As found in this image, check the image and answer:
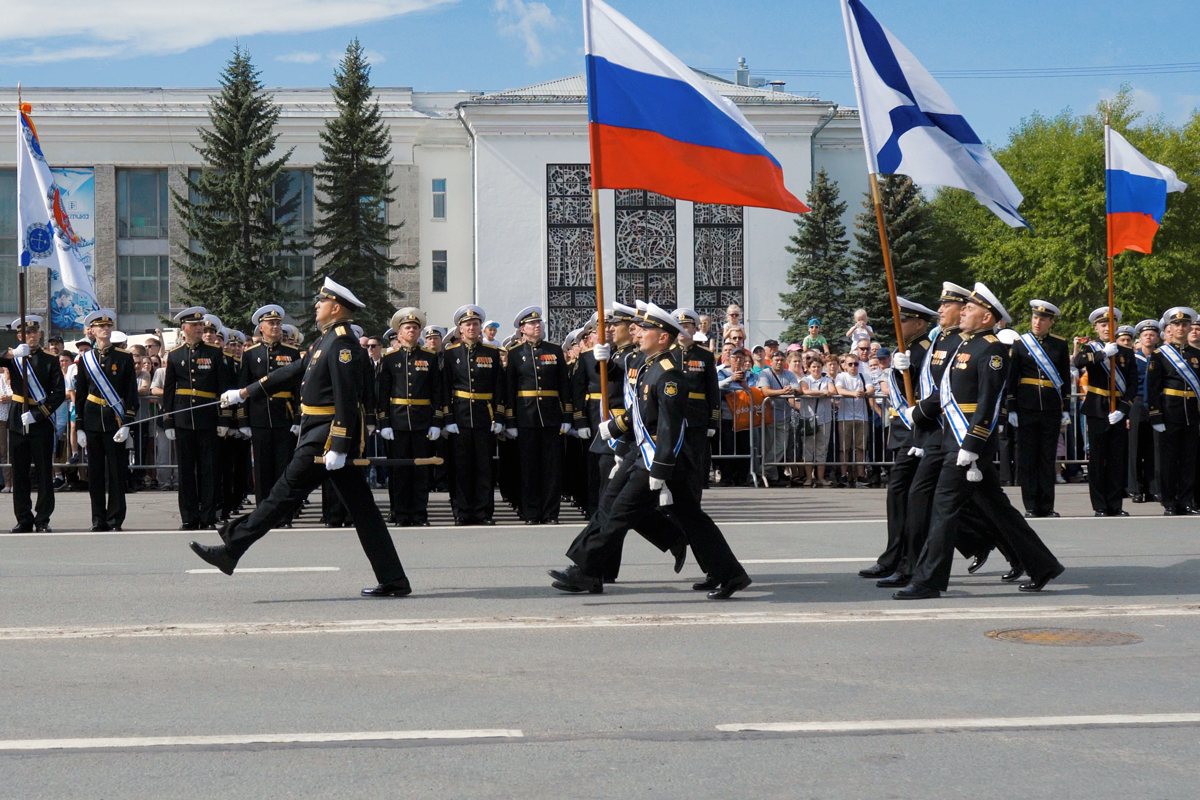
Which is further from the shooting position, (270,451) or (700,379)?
(270,451)

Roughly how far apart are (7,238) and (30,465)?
170ft

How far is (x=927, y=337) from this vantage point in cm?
1032

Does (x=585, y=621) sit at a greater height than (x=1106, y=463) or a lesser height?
lesser

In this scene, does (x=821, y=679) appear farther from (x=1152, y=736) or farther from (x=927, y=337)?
(x=927, y=337)

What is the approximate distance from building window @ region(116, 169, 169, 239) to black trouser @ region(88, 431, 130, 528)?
160 ft

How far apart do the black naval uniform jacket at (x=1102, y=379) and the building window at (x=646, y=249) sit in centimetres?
4161

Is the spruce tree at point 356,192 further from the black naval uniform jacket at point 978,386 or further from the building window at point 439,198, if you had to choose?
the black naval uniform jacket at point 978,386

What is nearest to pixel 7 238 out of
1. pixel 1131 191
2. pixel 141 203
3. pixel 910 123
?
pixel 141 203

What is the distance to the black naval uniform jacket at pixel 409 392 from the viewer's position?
45.8 feet

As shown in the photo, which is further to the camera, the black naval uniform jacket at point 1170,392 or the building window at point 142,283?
the building window at point 142,283

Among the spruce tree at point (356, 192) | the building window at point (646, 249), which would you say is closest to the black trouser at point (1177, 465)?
the spruce tree at point (356, 192)

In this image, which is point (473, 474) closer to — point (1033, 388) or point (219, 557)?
point (219, 557)

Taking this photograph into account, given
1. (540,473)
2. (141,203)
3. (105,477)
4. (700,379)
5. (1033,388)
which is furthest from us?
(141,203)

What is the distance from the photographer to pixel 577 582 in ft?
28.8
